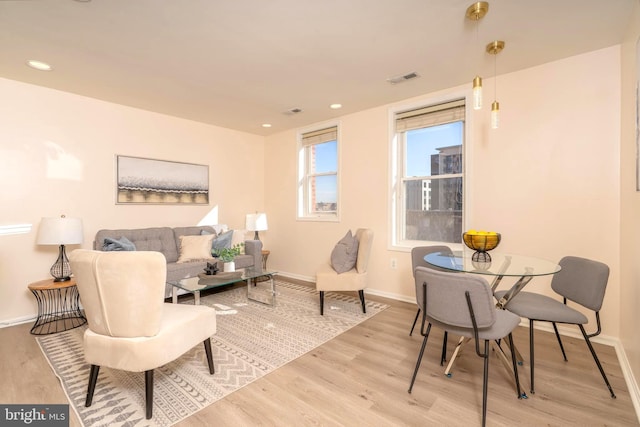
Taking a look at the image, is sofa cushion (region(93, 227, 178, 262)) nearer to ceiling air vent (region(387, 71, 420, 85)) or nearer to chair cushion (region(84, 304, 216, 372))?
chair cushion (region(84, 304, 216, 372))

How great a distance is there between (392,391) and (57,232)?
3.40 m

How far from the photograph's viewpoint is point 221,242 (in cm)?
408

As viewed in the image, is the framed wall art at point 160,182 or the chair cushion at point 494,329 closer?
the chair cushion at point 494,329

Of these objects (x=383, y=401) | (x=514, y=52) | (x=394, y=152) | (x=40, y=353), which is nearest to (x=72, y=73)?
(x=40, y=353)

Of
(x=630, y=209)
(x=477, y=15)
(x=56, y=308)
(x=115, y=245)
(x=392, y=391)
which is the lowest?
(x=392, y=391)

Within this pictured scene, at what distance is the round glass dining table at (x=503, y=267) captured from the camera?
182cm

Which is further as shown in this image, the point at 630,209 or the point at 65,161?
the point at 65,161

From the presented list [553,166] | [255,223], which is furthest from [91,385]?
[553,166]

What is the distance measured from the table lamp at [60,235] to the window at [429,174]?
3.61 meters

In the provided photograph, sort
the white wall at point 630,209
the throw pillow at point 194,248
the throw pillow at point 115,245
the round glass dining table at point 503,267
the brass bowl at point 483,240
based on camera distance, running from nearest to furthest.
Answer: the round glass dining table at point 503,267 → the white wall at point 630,209 → the brass bowl at point 483,240 → the throw pillow at point 115,245 → the throw pillow at point 194,248

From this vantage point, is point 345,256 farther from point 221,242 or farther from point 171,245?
point 171,245

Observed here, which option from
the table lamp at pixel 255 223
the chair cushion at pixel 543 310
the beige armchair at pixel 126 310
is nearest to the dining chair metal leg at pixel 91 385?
the beige armchair at pixel 126 310

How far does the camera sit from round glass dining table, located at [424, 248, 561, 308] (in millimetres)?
1819

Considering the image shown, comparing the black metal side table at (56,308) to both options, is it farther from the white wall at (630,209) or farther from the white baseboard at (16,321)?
the white wall at (630,209)
